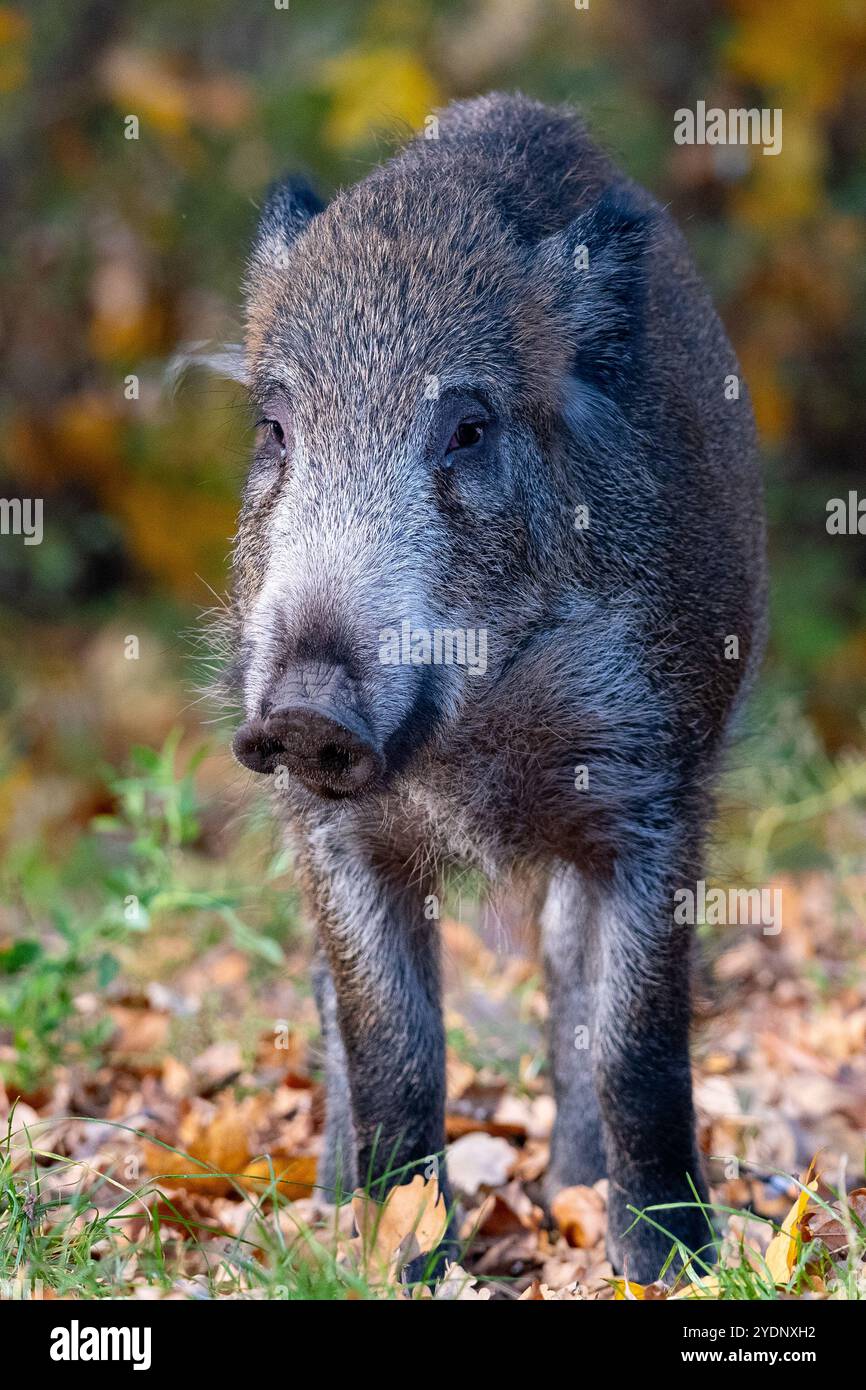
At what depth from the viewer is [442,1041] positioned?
13.2ft

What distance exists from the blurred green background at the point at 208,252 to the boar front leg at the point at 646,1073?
17.7 feet

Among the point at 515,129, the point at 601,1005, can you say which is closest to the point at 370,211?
the point at 515,129

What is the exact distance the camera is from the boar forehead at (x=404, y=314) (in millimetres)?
3656

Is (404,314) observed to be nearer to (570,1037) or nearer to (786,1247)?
(570,1037)

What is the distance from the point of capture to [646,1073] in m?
3.84

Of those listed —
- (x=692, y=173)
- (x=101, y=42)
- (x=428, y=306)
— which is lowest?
(x=428, y=306)

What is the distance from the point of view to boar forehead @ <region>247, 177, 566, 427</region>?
3.66 metres

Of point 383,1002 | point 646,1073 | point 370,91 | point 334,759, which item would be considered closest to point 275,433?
point 334,759

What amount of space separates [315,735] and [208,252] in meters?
7.21

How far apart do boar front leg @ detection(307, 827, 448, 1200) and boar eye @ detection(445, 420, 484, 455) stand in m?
0.96

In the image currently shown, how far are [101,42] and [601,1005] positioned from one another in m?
8.25

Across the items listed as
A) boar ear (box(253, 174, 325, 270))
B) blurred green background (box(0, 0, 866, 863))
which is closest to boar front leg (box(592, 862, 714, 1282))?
boar ear (box(253, 174, 325, 270))

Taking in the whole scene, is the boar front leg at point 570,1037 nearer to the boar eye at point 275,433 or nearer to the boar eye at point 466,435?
the boar eye at point 466,435
